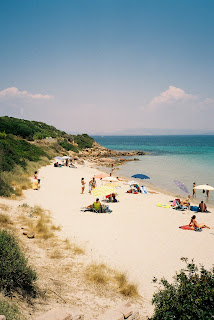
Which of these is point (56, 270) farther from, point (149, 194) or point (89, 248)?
point (149, 194)

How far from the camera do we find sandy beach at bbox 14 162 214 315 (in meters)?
8.11

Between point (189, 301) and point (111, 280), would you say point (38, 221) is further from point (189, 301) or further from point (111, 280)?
point (189, 301)

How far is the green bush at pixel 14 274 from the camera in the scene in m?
5.24

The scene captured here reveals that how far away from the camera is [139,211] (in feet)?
49.1

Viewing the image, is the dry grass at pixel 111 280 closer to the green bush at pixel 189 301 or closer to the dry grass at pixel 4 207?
the green bush at pixel 189 301

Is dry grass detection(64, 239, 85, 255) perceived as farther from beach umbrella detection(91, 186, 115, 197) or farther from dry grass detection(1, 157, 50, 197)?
dry grass detection(1, 157, 50, 197)

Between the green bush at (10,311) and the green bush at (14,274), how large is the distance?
1.93 feet

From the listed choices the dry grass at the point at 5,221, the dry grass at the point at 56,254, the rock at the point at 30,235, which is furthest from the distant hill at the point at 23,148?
the dry grass at the point at 56,254

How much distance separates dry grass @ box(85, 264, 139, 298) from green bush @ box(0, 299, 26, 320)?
8.38 ft

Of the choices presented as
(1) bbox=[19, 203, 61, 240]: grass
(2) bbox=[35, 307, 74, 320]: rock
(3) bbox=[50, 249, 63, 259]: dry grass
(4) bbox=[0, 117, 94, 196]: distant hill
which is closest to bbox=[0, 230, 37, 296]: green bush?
(2) bbox=[35, 307, 74, 320]: rock

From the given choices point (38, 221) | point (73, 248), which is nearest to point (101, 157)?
point (38, 221)

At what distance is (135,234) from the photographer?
11008 mm

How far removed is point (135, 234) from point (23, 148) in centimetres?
2443

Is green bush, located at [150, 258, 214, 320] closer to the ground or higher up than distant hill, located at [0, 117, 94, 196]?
closer to the ground
